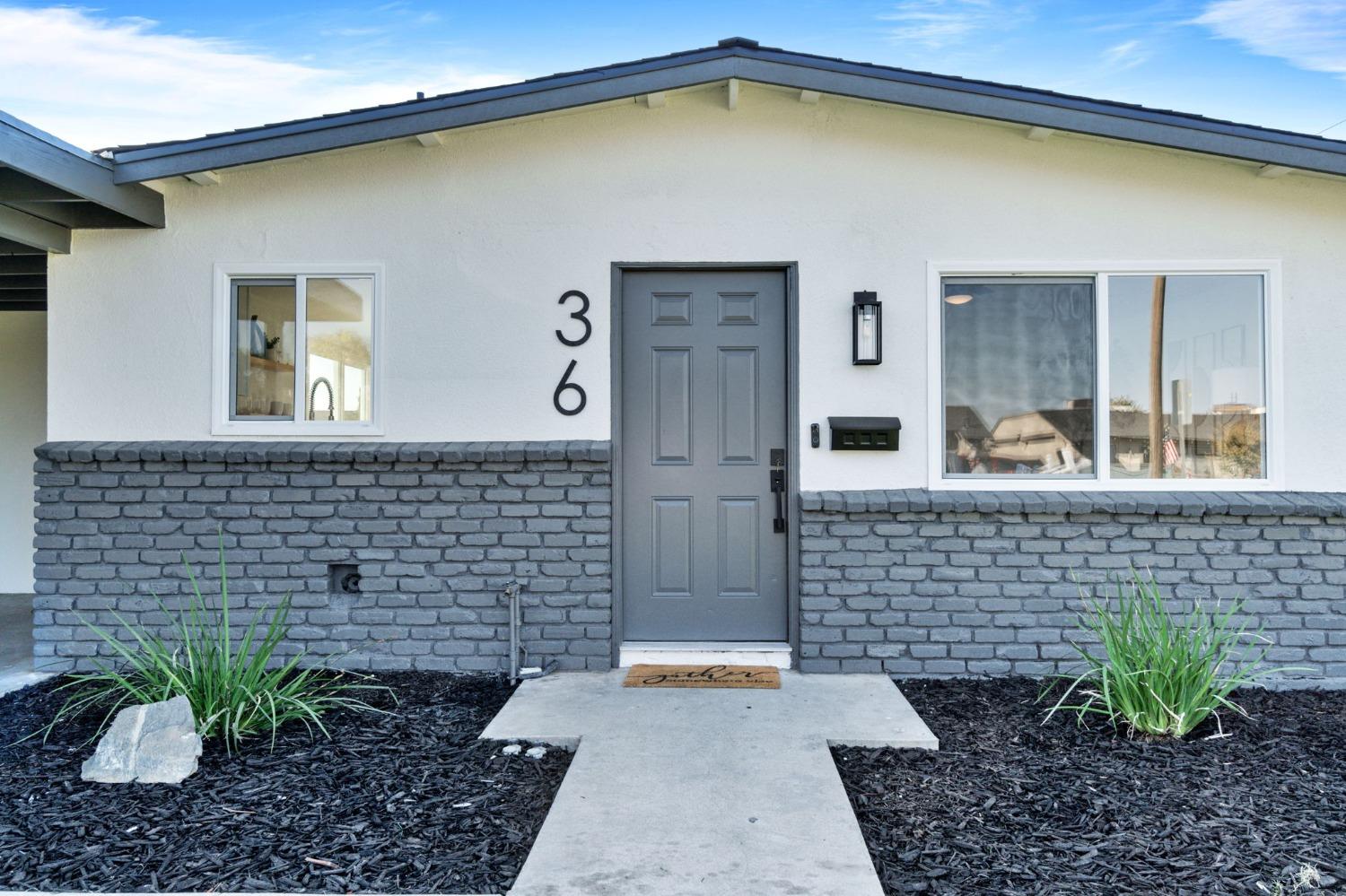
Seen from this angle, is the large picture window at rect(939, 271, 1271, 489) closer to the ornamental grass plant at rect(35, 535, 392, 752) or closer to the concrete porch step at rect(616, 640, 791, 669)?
the concrete porch step at rect(616, 640, 791, 669)

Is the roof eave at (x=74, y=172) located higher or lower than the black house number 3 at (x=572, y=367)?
higher

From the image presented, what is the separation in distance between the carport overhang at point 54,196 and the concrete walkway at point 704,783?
342cm

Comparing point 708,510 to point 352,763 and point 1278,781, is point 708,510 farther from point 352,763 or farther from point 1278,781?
point 1278,781

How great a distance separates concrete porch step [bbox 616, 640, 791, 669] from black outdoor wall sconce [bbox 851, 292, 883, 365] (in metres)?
1.76

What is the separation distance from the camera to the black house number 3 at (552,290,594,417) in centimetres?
466

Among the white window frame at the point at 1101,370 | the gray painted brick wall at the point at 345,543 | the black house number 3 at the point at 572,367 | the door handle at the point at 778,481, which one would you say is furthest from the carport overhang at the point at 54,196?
the white window frame at the point at 1101,370

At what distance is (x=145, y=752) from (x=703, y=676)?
8.51 feet

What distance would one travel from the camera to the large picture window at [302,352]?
4750 millimetres

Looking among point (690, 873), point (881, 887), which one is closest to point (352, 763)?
point (690, 873)

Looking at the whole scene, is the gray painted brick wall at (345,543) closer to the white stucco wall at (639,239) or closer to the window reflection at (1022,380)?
the white stucco wall at (639,239)

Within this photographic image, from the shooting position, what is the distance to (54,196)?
4180 mm

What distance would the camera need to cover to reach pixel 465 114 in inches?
169

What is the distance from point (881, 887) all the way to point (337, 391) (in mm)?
3910

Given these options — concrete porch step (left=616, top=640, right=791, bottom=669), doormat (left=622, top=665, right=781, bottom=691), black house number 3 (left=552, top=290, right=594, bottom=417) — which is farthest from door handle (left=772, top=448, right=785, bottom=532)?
black house number 3 (left=552, top=290, right=594, bottom=417)
